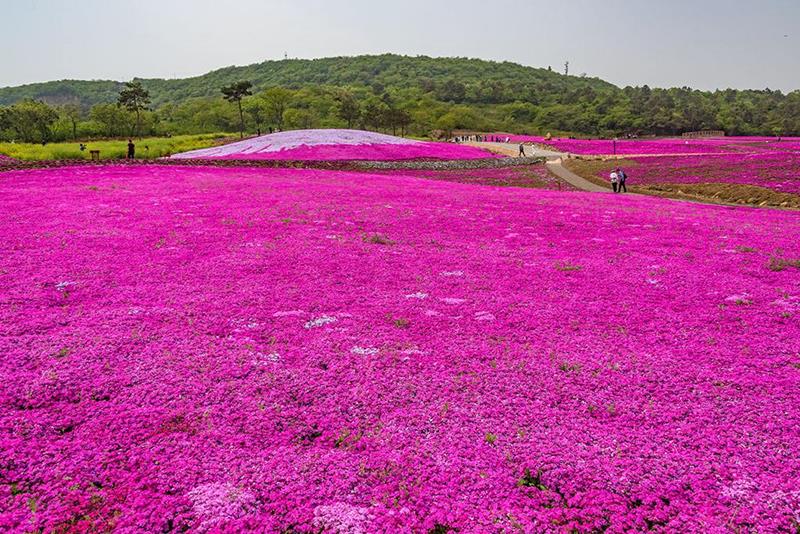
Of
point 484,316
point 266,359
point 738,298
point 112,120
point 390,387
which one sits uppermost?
point 112,120

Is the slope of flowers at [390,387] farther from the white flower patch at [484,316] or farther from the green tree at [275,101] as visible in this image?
the green tree at [275,101]

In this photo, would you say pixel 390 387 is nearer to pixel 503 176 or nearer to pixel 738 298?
pixel 738 298

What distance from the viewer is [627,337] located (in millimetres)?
9969

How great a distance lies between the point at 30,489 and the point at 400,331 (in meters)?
6.37

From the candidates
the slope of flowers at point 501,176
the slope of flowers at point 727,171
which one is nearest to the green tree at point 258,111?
the slope of flowers at point 501,176

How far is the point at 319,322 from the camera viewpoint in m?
10.4

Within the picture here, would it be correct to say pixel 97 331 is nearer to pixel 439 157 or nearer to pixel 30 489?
pixel 30 489

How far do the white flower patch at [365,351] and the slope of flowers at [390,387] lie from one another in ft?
0.15

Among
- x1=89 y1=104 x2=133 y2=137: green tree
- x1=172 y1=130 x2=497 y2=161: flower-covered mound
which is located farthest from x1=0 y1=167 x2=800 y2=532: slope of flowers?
x1=89 y1=104 x2=133 y2=137: green tree

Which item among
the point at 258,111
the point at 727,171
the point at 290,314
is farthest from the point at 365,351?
the point at 258,111

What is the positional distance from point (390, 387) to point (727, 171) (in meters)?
54.4

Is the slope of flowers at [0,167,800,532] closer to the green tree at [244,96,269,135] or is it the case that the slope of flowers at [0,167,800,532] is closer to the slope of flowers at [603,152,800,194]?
the slope of flowers at [603,152,800,194]

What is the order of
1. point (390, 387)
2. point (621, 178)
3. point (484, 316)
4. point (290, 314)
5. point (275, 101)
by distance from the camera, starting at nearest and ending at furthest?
point (390, 387)
point (290, 314)
point (484, 316)
point (621, 178)
point (275, 101)

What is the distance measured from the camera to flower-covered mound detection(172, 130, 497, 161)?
182 feet
